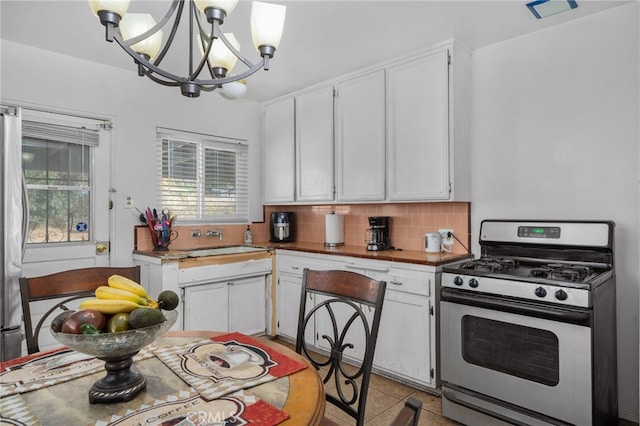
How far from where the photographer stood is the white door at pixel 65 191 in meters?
2.83

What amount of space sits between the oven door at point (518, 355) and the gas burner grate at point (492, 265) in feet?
0.59

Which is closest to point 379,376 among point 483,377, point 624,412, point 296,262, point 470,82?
point 483,377

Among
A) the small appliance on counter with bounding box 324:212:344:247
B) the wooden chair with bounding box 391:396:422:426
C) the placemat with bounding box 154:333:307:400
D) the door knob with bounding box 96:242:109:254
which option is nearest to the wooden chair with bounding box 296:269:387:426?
the placemat with bounding box 154:333:307:400

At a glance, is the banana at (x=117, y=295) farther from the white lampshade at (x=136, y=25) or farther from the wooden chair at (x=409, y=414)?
the white lampshade at (x=136, y=25)

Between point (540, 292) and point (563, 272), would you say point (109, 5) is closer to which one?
point (540, 292)

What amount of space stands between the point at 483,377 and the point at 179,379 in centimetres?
170

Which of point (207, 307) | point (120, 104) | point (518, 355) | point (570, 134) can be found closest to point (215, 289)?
point (207, 307)

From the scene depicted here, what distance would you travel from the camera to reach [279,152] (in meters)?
4.07

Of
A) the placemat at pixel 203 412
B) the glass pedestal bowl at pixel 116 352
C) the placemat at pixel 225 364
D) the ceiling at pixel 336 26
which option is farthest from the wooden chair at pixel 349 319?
the ceiling at pixel 336 26

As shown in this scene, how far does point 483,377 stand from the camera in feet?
7.07

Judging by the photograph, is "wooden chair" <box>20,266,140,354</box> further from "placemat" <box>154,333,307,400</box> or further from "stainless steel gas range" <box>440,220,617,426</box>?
"stainless steel gas range" <box>440,220,617,426</box>

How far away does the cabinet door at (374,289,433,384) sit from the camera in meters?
2.59

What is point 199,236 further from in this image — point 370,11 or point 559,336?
point 559,336

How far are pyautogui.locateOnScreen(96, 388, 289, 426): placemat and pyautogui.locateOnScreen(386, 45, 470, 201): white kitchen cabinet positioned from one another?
2167 millimetres
